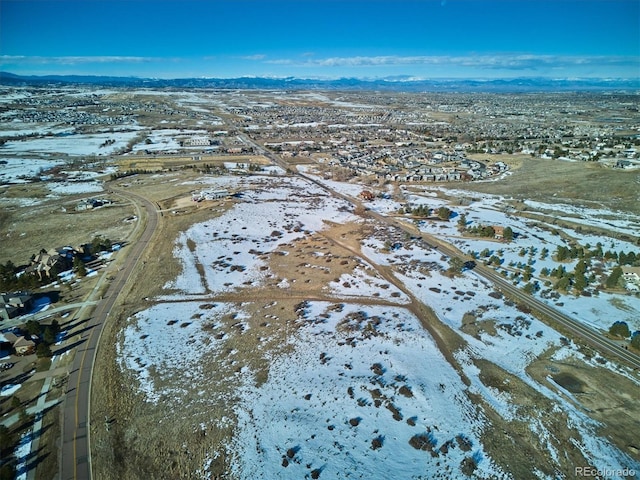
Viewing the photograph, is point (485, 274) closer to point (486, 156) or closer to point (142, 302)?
point (142, 302)

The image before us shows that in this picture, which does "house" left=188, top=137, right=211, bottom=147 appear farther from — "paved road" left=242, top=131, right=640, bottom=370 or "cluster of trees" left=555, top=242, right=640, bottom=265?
"cluster of trees" left=555, top=242, right=640, bottom=265

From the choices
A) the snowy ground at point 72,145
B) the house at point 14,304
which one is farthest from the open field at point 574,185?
the snowy ground at point 72,145

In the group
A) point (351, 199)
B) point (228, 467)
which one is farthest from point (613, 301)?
point (351, 199)

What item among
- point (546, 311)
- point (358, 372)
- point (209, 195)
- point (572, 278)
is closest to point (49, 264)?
point (209, 195)

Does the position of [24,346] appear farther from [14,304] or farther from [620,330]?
[620,330]

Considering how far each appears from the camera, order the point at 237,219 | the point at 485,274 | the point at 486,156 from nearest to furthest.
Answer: the point at 485,274 → the point at 237,219 → the point at 486,156

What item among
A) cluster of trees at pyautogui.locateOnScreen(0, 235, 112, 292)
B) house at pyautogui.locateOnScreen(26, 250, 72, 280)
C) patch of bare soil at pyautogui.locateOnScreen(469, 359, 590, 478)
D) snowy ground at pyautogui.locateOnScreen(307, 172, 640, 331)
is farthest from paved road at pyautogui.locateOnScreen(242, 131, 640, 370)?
house at pyautogui.locateOnScreen(26, 250, 72, 280)

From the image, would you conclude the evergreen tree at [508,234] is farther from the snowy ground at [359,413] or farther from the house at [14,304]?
the house at [14,304]
